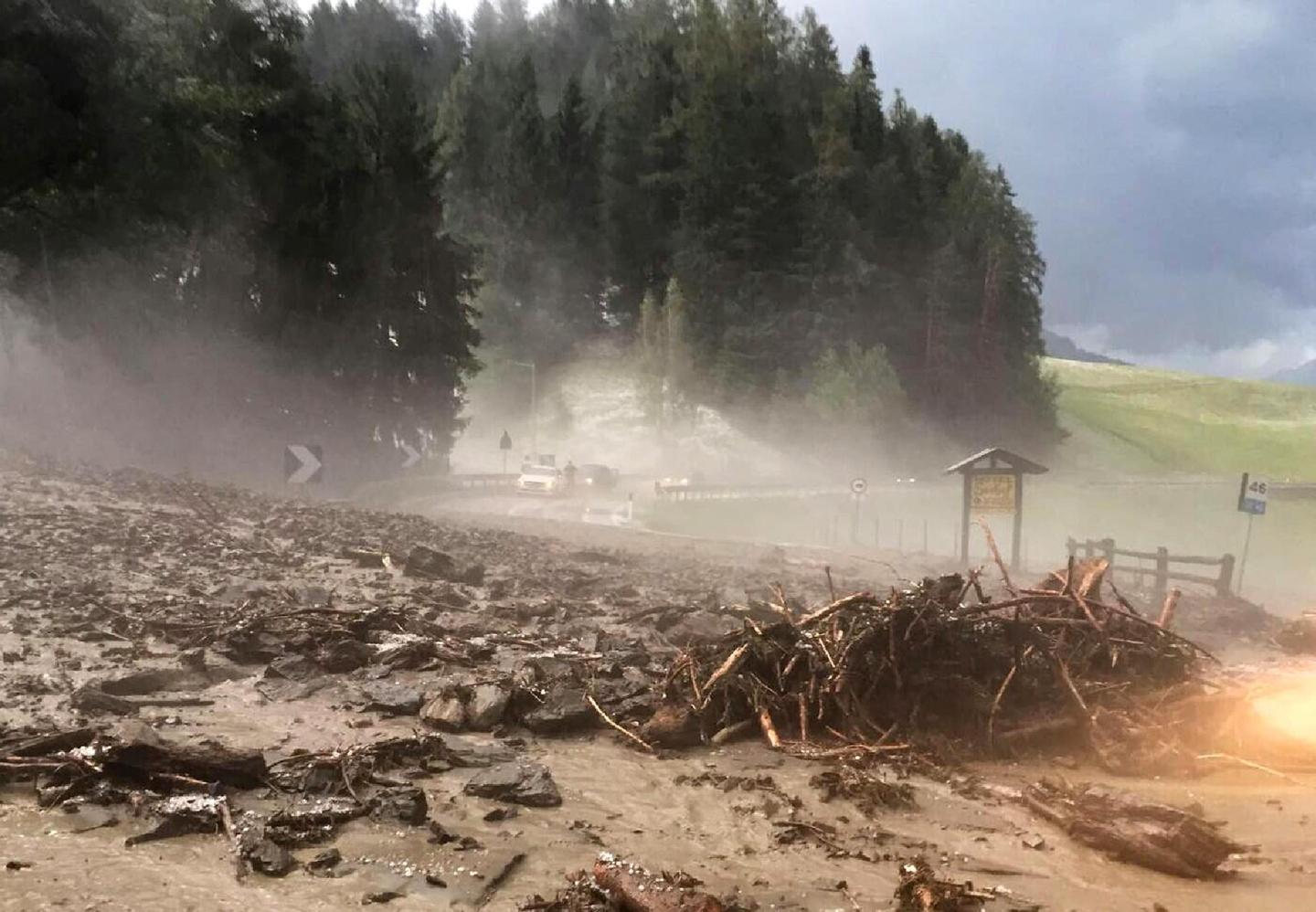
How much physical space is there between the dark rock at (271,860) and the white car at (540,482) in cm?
4238

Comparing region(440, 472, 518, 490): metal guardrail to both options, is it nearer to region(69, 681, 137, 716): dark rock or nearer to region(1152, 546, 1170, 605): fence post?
region(1152, 546, 1170, 605): fence post

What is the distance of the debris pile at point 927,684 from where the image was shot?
989 centimetres

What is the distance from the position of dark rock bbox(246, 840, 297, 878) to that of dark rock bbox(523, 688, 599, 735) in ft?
11.8

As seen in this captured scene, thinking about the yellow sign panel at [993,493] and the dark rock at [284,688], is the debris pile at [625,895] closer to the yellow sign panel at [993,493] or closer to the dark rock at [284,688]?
the dark rock at [284,688]

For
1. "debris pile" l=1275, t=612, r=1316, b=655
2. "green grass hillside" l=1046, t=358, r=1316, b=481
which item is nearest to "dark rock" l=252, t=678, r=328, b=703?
"debris pile" l=1275, t=612, r=1316, b=655

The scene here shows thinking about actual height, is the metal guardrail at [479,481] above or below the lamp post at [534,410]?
below

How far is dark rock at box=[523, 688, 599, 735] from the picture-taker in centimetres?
946

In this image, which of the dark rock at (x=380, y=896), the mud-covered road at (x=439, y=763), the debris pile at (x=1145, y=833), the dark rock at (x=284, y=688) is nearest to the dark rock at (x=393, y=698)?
the mud-covered road at (x=439, y=763)

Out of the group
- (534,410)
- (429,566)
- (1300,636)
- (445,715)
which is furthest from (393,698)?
(534,410)

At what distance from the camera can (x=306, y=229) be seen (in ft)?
137

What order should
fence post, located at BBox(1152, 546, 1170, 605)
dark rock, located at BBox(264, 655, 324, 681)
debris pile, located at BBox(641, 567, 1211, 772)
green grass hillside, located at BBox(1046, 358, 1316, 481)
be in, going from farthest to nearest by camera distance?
green grass hillside, located at BBox(1046, 358, 1316, 481)
fence post, located at BBox(1152, 546, 1170, 605)
dark rock, located at BBox(264, 655, 324, 681)
debris pile, located at BBox(641, 567, 1211, 772)

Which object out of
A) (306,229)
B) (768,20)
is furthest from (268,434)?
(768,20)

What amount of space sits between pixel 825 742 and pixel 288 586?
8041 mm

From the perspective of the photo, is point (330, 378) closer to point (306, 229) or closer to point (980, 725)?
point (306, 229)
